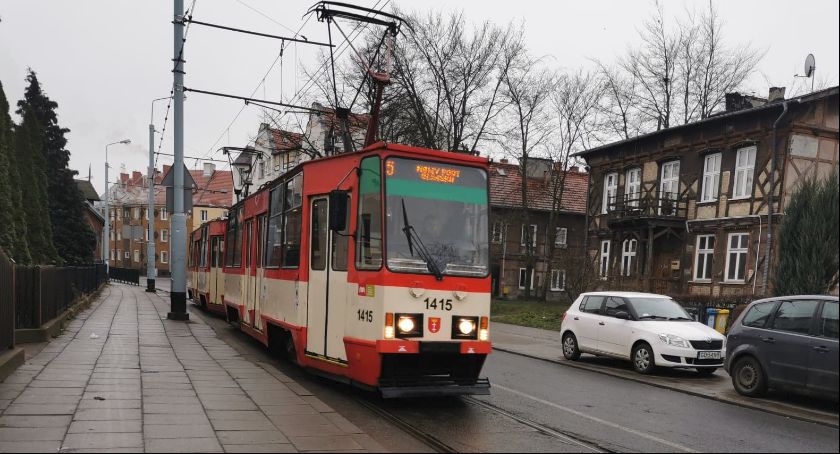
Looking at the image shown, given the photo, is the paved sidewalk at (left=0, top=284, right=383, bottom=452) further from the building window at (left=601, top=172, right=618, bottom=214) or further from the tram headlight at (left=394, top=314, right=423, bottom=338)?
the building window at (left=601, top=172, right=618, bottom=214)

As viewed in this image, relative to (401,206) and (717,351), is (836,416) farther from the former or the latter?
(717,351)

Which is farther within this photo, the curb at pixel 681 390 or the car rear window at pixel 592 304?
the car rear window at pixel 592 304

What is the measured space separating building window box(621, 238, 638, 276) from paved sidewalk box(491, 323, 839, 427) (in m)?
12.5

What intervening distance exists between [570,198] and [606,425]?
146ft

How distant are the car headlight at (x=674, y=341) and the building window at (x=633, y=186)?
19538 millimetres

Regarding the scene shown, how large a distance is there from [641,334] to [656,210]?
58.0 ft

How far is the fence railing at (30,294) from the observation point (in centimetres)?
903

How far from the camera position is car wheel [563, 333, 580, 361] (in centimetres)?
1445

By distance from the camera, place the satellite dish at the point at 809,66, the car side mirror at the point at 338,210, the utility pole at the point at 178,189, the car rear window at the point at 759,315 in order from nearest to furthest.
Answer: the satellite dish at the point at 809,66
the car side mirror at the point at 338,210
the car rear window at the point at 759,315
the utility pole at the point at 178,189

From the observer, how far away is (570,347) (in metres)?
14.6

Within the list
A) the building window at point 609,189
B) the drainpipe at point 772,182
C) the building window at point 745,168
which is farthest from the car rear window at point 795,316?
the building window at point 609,189

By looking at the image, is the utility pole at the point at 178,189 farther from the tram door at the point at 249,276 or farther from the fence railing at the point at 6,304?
the fence railing at the point at 6,304

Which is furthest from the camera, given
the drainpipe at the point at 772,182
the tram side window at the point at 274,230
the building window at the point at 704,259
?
the building window at the point at 704,259

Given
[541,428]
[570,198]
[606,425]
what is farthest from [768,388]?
[570,198]
